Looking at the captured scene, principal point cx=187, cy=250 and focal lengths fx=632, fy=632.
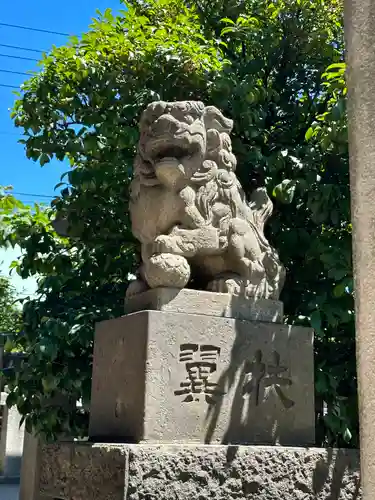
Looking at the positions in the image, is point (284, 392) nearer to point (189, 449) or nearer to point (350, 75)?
point (189, 449)

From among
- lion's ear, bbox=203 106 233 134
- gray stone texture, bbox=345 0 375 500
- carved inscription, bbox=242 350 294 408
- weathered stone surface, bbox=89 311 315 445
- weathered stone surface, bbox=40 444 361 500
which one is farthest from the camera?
lion's ear, bbox=203 106 233 134

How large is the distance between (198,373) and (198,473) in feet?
1.59

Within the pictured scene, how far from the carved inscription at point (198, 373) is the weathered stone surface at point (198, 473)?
27 centimetres

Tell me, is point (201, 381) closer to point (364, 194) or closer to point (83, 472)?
point (83, 472)

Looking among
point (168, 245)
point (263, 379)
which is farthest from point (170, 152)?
point (263, 379)

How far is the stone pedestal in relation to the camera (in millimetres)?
3051

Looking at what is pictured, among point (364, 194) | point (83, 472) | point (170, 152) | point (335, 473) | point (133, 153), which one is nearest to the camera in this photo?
point (364, 194)

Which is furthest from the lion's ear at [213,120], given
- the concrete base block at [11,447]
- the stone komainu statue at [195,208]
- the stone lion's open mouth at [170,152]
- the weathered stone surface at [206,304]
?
the concrete base block at [11,447]

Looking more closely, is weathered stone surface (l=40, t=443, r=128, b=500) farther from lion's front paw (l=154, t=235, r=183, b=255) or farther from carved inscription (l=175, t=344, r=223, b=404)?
lion's front paw (l=154, t=235, r=183, b=255)

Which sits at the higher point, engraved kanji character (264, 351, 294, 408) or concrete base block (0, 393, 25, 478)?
engraved kanji character (264, 351, 294, 408)

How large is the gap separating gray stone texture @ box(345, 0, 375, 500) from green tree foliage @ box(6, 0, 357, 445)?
288cm

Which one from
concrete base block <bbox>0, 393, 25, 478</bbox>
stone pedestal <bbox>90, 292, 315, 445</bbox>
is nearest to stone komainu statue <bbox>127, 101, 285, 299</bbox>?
stone pedestal <bbox>90, 292, 315, 445</bbox>

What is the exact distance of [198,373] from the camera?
3.16 metres

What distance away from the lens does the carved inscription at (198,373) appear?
10.2 feet
